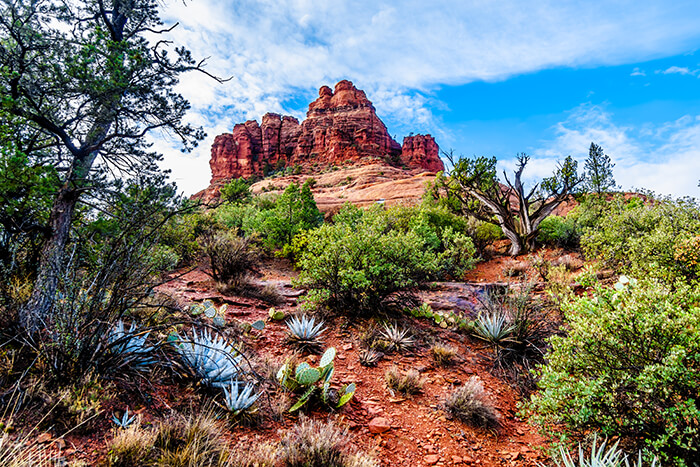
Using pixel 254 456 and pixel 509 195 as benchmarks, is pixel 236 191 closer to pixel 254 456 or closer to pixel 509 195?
pixel 509 195

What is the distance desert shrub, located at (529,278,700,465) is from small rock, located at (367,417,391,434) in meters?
1.57

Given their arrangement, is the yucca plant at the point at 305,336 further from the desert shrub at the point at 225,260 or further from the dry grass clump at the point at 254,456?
the desert shrub at the point at 225,260

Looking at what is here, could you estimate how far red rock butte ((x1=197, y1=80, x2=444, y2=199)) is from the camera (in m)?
71.8

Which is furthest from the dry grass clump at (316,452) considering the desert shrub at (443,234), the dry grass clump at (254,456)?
the desert shrub at (443,234)

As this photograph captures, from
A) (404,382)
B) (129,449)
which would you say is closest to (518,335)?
(404,382)

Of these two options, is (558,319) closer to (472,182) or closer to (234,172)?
(472,182)

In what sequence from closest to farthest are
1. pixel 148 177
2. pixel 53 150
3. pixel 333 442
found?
1. pixel 333 442
2. pixel 53 150
3. pixel 148 177

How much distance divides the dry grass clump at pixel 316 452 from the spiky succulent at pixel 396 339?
2.54 m

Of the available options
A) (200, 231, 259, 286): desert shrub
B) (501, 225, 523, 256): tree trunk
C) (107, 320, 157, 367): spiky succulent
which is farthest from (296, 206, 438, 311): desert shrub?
(501, 225, 523, 256): tree trunk

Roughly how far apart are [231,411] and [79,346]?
1.53 metres

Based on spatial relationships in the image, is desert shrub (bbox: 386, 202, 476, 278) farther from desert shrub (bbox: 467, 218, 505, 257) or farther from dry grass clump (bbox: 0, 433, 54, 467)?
dry grass clump (bbox: 0, 433, 54, 467)

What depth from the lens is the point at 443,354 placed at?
4914mm

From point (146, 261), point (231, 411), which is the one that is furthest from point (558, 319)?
point (146, 261)

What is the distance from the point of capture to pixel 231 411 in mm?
2875
